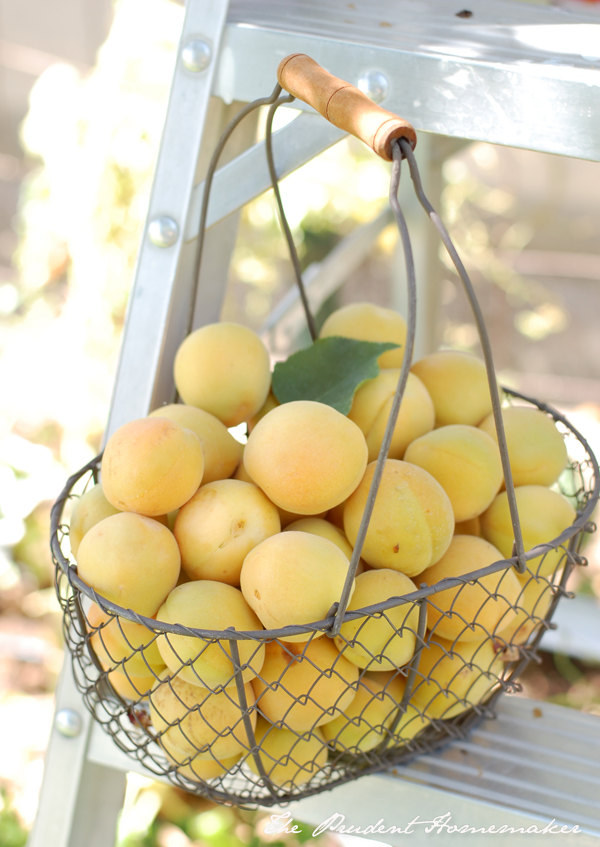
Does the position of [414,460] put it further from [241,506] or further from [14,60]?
[14,60]

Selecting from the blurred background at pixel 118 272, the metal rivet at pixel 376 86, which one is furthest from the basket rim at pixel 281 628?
the blurred background at pixel 118 272

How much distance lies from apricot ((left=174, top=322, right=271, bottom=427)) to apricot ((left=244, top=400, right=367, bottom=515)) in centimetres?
9

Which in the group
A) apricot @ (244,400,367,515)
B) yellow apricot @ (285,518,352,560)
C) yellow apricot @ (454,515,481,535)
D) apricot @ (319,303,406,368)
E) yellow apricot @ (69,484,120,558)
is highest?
apricot @ (319,303,406,368)

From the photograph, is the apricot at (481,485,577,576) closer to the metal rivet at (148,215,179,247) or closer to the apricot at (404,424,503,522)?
the apricot at (404,424,503,522)

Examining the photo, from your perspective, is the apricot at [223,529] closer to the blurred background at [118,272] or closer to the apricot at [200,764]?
the apricot at [200,764]

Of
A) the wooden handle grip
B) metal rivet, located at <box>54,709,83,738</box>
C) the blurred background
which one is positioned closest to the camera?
the wooden handle grip

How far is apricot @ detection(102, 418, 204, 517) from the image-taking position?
41cm

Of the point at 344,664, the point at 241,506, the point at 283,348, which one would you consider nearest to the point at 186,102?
the point at 241,506

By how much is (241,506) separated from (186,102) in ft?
1.16

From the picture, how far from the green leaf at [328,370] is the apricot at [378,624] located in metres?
0.14

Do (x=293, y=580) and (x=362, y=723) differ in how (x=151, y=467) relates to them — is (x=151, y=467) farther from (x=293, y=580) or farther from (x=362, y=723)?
(x=362, y=723)

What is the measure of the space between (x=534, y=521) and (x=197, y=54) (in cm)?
46

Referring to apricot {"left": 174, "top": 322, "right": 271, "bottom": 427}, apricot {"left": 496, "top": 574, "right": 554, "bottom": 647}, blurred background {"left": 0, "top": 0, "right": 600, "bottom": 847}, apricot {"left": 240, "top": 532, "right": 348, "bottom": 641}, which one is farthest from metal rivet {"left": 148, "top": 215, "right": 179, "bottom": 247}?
blurred background {"left": 0, "top": 0, "right": 600, "bottom": 847}

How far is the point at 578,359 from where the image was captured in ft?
8.13
